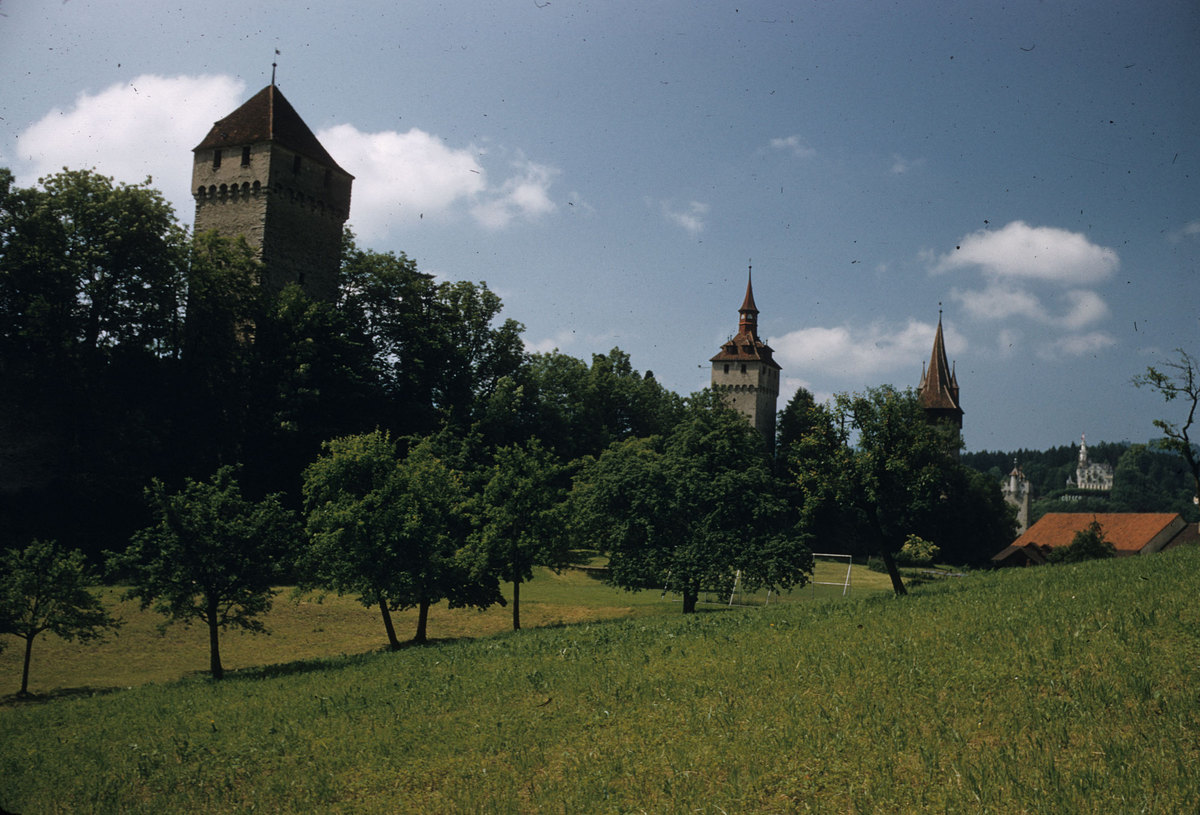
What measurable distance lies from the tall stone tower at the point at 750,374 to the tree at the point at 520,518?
5708 cm

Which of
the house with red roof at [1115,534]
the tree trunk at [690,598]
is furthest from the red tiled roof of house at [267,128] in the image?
the house with red roof at [1115,534]

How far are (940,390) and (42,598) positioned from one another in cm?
9072

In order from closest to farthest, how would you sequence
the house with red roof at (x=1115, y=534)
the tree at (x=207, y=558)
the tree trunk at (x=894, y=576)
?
the tree trunk at (x=894, y=576), the tree at (x=207, y=558), the house with red roof at (x=1115, y=534)

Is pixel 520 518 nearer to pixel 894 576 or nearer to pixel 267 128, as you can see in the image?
pixel 894 576

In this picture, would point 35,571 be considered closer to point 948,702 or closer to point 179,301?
point 179,301

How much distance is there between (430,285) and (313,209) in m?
9.98

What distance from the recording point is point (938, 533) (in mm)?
78875

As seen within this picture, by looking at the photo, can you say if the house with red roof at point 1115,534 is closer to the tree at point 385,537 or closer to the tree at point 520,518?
the tree at point 520,518

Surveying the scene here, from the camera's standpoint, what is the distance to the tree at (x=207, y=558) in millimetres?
24109

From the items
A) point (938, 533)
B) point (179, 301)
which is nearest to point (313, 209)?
point (179, 301)

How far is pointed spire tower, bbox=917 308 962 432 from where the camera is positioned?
91062 mm

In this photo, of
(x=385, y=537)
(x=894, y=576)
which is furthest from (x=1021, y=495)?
(x=385, y=537)

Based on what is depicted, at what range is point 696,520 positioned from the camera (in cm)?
3466

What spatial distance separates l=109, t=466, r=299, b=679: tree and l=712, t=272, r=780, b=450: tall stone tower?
68.0 m
